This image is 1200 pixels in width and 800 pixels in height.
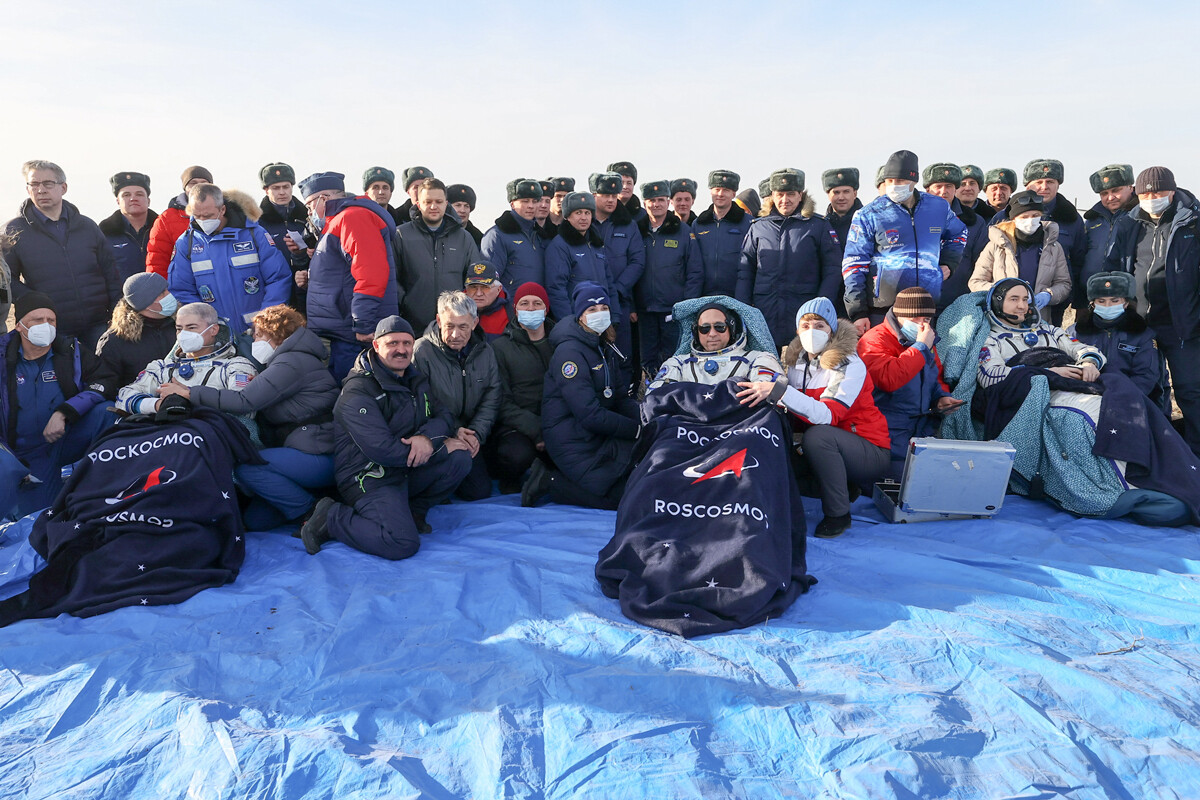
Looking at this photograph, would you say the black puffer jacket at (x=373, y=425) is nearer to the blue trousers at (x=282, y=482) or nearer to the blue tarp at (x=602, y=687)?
the blue trousers at (x=282, y=482)

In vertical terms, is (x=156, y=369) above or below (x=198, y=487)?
above

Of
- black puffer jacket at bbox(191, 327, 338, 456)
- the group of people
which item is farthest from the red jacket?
black puffer jacket at bbox(191, 327, 338, 456)

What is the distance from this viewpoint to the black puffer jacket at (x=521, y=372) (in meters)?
5.29

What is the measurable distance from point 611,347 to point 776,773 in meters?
3.17

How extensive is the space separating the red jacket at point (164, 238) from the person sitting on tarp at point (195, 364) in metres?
1.42

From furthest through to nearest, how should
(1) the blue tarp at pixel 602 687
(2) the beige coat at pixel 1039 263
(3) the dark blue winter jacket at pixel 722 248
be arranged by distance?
(3) the dark blue winter jacket at pixel 722 248 → (2) the beige coat at pixel 1039 263 → (1) the blue tarp at pixel 602 687

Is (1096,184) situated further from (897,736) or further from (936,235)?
(897,736)

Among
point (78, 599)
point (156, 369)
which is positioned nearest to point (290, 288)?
point (156, 369)

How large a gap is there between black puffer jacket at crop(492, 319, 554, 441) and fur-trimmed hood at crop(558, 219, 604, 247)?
3.72ft

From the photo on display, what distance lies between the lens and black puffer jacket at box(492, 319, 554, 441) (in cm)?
529

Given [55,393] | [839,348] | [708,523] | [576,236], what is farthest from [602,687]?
[576,236]

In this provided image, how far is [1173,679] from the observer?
2.70m

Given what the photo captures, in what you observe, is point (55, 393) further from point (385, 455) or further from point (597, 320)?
point (597, 320)

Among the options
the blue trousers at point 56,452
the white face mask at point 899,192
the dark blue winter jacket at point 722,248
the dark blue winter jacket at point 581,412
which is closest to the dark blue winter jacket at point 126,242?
the blue trousers at point 56,452
